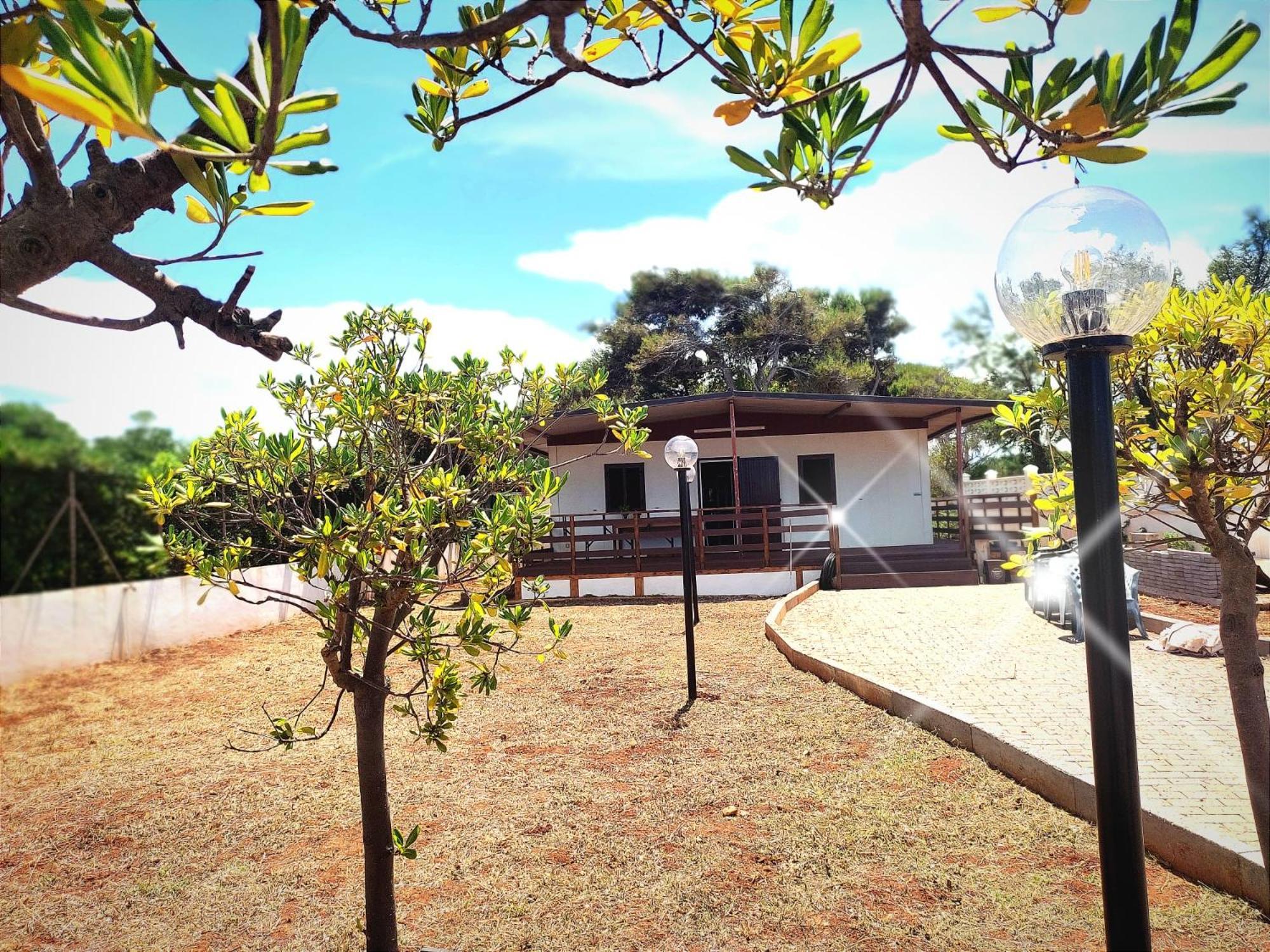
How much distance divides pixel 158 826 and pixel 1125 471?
17.2 feet

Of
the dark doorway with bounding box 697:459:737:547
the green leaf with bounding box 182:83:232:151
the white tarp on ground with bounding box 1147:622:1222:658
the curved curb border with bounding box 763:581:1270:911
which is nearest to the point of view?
the green leaf with bounding box 182:83:232:151

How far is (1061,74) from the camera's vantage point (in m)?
1.42

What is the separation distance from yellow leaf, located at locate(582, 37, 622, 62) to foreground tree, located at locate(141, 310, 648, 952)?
1.25 metres

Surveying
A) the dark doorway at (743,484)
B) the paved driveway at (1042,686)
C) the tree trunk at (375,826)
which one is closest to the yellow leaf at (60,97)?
the tree trunk at (375,826)

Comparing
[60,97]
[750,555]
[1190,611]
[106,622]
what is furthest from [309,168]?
[750,555]

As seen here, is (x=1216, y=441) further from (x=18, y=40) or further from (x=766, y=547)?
(x=766, y=547)

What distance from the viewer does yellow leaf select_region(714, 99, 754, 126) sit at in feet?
4.75

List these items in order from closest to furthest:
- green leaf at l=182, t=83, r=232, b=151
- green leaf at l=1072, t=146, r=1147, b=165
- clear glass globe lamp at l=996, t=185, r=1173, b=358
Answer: green leaf at l=182, t=83, r=232, b=151 → green leaf at l=1072, t=146, r=1147, b=165 → clear glass globe lamp at l=996, t=185, r=1173, b=358

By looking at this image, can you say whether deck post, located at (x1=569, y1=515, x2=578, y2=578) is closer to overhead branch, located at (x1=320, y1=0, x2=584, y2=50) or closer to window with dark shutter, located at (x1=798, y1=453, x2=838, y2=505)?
window with dark shutter, located at (x1=798, y1=453, x2=838, y2=505)

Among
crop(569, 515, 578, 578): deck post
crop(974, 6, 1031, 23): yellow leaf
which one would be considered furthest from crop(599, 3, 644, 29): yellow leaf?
crop(569, 515, 578, 578): deck post

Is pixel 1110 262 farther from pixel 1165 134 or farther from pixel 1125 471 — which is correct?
pixel 1125 471

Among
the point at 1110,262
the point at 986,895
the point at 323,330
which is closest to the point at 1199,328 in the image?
the point at 1110,262

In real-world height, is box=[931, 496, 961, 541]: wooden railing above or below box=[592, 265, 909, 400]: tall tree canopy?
below

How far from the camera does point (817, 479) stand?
16.4m
